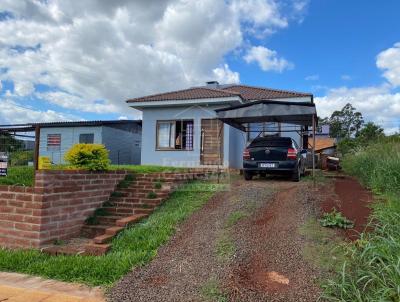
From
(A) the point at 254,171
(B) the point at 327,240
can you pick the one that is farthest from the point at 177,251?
(A) the point at 254,171

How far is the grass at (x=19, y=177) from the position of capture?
6623 millimetres

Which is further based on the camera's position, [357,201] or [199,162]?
[199,162]

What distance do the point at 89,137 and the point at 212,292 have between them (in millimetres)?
18843

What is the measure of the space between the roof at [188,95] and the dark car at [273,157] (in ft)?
14.4

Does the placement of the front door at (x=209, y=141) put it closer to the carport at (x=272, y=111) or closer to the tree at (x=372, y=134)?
the carport at (x=272, y=111)

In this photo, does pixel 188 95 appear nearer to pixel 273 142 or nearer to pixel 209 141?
Answer: pixel 209 141

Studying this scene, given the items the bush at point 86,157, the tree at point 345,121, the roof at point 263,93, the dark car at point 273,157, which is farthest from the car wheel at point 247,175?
the tree at point 345,121

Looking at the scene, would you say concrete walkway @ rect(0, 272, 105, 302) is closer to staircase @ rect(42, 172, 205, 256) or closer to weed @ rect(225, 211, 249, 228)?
staircase @ rect(42, 172, 205, 256)

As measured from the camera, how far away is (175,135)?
1555 centimetres

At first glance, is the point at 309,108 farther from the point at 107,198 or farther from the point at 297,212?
the point at 107,198

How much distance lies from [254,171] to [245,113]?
5.72 feet

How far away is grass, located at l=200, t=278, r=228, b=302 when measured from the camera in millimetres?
3587

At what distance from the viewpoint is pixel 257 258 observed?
437cm

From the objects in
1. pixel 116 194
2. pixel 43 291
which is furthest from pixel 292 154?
pixel 43 291
